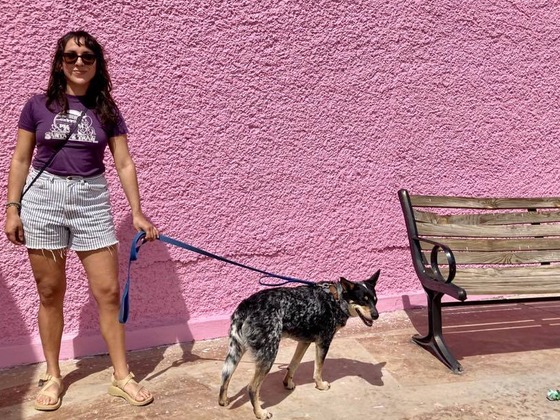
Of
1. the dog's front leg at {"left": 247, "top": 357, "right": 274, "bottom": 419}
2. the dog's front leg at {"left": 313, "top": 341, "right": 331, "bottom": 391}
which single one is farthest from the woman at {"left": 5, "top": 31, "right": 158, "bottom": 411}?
the dog's front leg at {"left": 313, "top": 341, "right": 331, "bottom": 391}

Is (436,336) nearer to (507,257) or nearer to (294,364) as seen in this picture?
(507,257)

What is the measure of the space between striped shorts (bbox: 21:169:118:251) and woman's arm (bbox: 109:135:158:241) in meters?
0.15

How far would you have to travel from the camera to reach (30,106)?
2822 mm

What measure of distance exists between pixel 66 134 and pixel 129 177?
1.45ft

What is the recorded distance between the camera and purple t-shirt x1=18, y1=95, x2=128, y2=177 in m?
2.81

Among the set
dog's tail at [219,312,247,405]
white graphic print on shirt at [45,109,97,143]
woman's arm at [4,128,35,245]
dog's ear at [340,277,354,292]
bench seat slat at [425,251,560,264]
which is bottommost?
dog's tail at [219,312,247,405]

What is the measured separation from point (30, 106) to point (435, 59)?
3276mm

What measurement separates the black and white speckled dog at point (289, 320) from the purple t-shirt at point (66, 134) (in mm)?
1186

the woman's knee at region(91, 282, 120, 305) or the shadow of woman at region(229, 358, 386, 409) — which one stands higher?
the woman's knee at region(91, 282, 120, 305)

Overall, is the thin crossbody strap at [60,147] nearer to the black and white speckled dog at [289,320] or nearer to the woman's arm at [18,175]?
the woman's arm at [18,175]

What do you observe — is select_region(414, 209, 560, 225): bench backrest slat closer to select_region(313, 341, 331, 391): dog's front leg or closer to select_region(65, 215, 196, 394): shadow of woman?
select_region(313, 341, 331, 391): dog's front leg

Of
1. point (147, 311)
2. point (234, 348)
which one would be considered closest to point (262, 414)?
point (234, 348)

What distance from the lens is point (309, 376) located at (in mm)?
3482

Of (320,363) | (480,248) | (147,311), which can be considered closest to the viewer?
(320,363)
